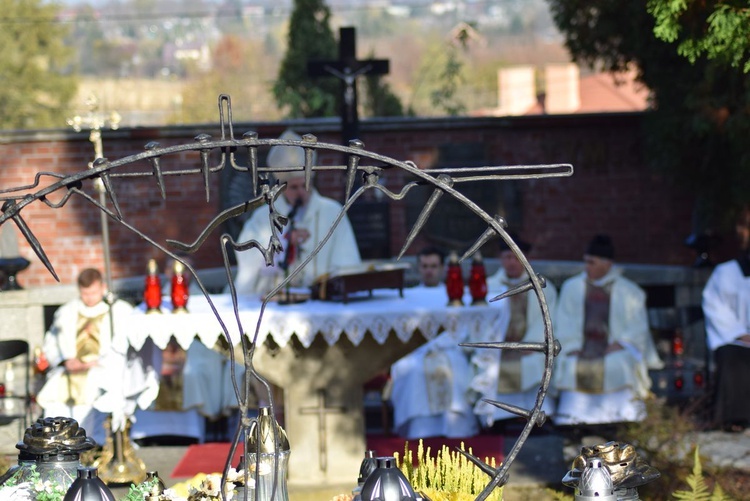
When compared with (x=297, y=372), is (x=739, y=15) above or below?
above

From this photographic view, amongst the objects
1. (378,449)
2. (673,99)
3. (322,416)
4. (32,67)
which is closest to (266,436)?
(322,416)

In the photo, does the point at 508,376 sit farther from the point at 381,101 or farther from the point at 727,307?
the point at 381,101

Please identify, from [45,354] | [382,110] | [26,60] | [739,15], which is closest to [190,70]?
[26,60]

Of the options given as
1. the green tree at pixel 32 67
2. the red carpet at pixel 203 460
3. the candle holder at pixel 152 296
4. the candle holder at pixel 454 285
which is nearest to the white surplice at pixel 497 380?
the candle holder at pixel 454 285

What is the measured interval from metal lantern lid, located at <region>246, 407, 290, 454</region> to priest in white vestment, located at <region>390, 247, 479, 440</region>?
15.3 ft

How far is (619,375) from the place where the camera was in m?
8.76

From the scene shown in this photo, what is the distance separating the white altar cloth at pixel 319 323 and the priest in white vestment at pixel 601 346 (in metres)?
1.83

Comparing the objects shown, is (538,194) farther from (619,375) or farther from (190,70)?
(190,70)

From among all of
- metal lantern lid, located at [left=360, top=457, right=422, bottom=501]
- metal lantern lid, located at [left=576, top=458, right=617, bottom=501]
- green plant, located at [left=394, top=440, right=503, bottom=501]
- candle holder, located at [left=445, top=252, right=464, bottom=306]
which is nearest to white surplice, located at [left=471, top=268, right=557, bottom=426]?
candle holder, located at [left=445, top=252, right=464, bottom=306]

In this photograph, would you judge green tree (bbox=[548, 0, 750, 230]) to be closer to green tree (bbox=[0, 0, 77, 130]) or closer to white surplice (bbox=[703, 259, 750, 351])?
white surplice (bbox=[703, 259, 750, 351])

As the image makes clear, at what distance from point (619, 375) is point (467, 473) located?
4.38m

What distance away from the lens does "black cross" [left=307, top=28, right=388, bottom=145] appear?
10961mm

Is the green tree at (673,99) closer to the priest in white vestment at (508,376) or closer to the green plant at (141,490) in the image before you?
the priest in white vestment at (508,376)

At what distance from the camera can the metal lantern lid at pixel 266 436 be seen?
395cm
